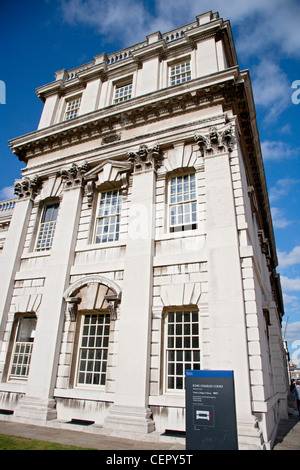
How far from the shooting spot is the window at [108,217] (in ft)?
44.4

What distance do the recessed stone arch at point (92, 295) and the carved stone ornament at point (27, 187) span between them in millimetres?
6789

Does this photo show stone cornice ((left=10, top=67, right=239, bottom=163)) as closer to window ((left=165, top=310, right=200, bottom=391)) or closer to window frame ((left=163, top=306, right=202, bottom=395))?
window frame ((left=163, top=306, right=202, bottom=395))

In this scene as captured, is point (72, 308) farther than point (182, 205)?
No

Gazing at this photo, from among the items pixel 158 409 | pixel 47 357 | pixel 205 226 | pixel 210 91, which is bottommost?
pixel 158 409

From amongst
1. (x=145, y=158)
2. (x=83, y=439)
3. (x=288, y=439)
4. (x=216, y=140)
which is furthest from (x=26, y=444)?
(x=216, y=140)

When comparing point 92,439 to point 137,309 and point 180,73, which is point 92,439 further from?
point 180,73

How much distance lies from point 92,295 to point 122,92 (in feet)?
40.7

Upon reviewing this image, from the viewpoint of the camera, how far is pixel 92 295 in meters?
12.0

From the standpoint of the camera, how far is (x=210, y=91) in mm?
13078

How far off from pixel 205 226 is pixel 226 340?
4.29 meters

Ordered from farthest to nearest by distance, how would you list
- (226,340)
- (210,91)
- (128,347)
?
(210,91) < (128,347) < (226,340)
